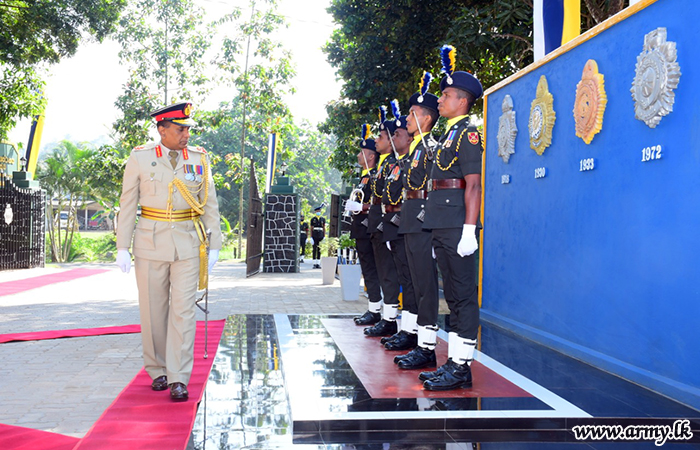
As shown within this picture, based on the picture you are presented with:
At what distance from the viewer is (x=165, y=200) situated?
452 cm

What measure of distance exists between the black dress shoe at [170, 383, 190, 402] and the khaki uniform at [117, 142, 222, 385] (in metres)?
0.15

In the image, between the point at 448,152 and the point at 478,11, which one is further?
the point at 478,11

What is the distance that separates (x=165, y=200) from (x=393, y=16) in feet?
28.0

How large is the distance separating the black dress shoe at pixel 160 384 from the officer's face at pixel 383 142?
309 centimetres

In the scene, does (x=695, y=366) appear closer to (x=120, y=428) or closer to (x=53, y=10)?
(x=120, y=428)

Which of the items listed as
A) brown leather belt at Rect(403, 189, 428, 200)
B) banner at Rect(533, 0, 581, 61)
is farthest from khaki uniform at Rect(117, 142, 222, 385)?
banner at Rect(533, 0, 581, 61)

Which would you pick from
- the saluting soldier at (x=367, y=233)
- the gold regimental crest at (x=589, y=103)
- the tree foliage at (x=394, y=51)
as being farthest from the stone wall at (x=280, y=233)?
the gold regimental crest at (x=589, y=103)

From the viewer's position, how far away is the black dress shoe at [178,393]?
4160 mm

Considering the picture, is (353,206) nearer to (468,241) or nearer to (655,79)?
(468,241)

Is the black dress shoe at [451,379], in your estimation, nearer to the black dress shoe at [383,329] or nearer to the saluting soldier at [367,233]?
the black dress shoe at [383,329]

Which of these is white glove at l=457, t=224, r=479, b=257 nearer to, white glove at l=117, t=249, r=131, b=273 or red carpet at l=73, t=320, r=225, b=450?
red carpet at l=73, t=320, r=225, b=450

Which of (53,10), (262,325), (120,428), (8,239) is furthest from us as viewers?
(8,239)

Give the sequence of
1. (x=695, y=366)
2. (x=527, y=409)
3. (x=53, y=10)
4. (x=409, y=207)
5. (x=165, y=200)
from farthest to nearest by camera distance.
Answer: (x=53, y=10), (x=409, y=207), (x=165, y=200), (x=695, y=366), (x=527, y=409)

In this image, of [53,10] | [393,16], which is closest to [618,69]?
[393,16]
